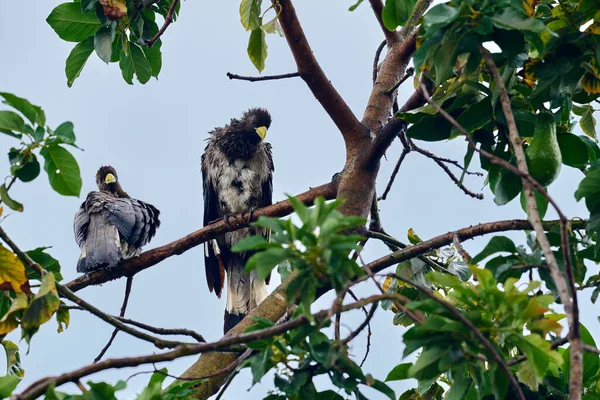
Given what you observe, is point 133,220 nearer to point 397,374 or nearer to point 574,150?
point 397,374

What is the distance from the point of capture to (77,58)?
12.9 feet

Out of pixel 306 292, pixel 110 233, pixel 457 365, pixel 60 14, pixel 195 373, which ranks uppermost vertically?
pixel 60 14

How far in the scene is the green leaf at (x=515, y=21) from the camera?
2.15 meters

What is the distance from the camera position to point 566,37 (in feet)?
8.79

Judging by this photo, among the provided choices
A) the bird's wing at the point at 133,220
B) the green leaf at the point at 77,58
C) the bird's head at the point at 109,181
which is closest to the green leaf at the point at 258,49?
the green leaf at the point at 77,58

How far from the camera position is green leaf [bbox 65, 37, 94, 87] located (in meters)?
3.91

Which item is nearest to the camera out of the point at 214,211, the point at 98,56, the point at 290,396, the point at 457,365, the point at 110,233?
the point at 457,365

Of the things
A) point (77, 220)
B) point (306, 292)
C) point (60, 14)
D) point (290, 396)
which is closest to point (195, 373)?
point (290, 396)

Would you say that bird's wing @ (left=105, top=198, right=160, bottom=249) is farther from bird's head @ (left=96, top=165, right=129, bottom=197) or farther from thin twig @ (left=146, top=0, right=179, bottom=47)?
thin twig @ (left=146, top=0, right=179, bottom=47)

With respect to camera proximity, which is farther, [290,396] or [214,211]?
[214,211]

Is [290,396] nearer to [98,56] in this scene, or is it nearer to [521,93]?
[521,93]

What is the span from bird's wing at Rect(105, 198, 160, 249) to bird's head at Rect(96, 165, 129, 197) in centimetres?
134

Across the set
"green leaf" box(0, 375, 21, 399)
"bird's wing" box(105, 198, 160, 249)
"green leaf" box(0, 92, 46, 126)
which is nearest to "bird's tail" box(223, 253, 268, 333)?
"bird's wing" box(105, 198, 160, 249)

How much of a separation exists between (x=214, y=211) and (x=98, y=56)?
265cm
